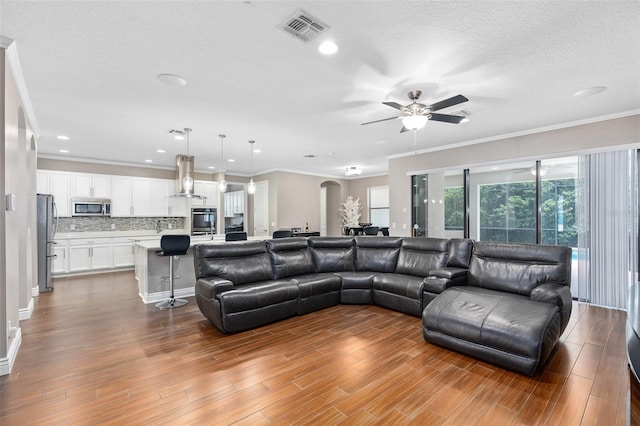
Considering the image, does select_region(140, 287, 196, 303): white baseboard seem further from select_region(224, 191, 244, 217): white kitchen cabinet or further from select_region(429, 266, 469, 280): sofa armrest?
select_region(224, 191, 244, 217): white kitchen cabinet

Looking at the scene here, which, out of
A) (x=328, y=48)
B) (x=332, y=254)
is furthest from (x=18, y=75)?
(x=332, y=254)

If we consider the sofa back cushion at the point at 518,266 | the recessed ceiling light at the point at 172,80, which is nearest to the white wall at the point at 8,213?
the recessed ceiling light at the point at 172,80

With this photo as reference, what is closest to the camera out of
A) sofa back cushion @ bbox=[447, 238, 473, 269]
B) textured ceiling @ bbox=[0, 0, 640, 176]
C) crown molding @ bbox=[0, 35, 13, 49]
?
textured ceiling @ bbox=[0, 0, 640, 176]

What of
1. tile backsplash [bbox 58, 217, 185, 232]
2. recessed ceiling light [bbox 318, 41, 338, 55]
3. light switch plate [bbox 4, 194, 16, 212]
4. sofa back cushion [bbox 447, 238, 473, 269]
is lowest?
sofa back cushion [bbox 447, 238, 473, 269]

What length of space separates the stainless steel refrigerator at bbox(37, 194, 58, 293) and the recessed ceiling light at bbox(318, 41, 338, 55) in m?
5.63

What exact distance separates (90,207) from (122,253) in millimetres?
1335

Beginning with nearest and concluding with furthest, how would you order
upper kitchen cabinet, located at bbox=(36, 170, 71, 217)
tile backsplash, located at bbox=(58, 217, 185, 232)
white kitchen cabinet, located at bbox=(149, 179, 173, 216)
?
upper kitchen cabinet, located at bbox=(36, 170, 71, 217)
tile backsplash, located at bbox=(58, 217, 185, 232)
white kitchen cabinet, located at bbox=(149, 179, 173, 216)

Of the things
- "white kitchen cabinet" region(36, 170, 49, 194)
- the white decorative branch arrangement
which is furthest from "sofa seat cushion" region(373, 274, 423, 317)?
"white kitchen cabinet" region(36, 170, 49, 194)

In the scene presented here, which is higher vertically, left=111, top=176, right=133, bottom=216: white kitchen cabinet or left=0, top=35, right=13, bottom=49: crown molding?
left=0, top=35, right=13, bottom=49: crown molding

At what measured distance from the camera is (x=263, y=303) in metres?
3.58

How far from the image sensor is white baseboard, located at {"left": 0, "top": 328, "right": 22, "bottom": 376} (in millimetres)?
2494

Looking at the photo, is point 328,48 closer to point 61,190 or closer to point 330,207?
point 61,190

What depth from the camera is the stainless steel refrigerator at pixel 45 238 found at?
516 centimetres

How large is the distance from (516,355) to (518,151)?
4008 millimetres
